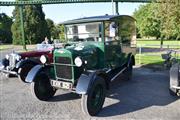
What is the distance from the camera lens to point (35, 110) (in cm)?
624

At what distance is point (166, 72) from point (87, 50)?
17.8 ft

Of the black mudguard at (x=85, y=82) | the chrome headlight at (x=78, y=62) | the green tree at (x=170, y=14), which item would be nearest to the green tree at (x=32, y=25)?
the green tree at (x=170, y=14)

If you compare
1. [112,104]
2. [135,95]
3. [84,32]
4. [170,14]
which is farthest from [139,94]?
[170,14]

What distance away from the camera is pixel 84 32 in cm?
777

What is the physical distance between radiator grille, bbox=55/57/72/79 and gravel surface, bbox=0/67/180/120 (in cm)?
82

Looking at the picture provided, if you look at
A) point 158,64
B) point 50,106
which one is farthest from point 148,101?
point 158,64

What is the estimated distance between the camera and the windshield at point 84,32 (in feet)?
24.5

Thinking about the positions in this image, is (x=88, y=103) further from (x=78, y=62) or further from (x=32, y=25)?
(x=32, y=25)

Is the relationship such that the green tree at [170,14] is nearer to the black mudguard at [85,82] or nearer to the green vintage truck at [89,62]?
the green vintage truck at [89,62]

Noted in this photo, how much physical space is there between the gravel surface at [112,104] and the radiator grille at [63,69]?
82 cm

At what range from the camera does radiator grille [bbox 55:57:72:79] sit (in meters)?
6.46

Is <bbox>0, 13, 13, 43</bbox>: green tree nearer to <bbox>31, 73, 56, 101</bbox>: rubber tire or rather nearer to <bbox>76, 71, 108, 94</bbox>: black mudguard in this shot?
<bbox>31, 73, 56, 101</bbox>: rubber tire

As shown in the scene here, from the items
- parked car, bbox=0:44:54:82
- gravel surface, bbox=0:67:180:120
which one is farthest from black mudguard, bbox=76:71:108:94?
parked car, bbox=0:44:54:82

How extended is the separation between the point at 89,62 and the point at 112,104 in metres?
1.36
